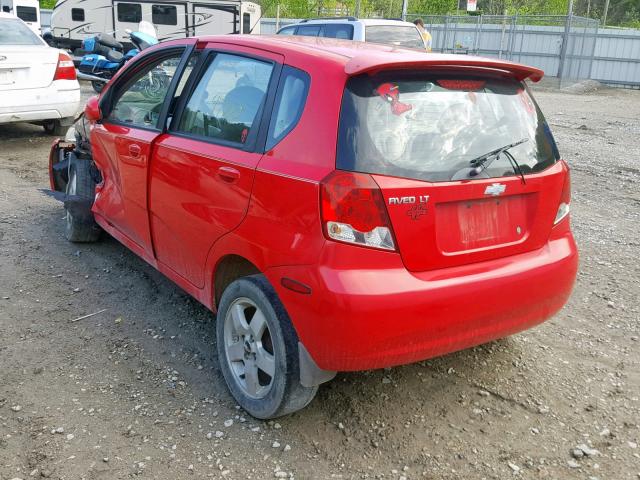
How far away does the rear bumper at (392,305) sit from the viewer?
8.38 feet

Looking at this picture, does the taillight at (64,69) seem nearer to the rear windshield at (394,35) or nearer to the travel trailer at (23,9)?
the rear windshield at (394,35)

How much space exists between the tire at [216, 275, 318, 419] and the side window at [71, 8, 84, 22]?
2001 centimetres

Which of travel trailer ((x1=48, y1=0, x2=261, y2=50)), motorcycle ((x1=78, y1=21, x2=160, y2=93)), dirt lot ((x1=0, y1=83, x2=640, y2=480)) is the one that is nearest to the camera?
dirt lot ((x1=0, y1=83, x2=640, y2=480))

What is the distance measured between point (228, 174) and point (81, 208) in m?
2.52

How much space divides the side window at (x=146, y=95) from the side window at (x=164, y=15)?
679 inches

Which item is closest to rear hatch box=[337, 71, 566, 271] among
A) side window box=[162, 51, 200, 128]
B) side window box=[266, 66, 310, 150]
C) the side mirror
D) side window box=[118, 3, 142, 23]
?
side window box=[266, 66, 310, 150]

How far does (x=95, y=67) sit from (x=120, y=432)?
496 centimetres

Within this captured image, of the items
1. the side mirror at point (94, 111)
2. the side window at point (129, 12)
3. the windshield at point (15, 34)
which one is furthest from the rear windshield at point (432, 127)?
the side window at point (129, 12)

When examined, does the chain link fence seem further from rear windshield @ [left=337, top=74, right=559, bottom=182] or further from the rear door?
the rear door

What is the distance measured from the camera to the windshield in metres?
8.85

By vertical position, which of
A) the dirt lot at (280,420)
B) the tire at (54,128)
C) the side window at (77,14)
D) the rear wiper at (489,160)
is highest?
the side window at (77,14)

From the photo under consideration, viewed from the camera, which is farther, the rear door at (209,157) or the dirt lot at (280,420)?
the rear door at (209,157)

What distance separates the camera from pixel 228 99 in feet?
11.0

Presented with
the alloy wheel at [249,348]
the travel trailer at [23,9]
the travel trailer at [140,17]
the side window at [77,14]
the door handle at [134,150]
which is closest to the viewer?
the alloy wheel at [249,348]
